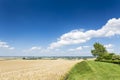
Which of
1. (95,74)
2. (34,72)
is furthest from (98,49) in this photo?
(95,74)

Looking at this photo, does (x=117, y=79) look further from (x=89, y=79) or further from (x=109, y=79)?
(x=89, y=79)

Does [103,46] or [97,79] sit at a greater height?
[103,46]

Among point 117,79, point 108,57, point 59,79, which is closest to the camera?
point 117,79

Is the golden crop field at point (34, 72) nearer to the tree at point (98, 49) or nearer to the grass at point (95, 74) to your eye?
the grass at point (95, 74)

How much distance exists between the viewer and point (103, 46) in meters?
96.9

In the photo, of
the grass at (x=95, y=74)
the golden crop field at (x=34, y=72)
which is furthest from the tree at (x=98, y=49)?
the grass at (x=95, y=74)

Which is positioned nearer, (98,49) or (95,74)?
(95,74)

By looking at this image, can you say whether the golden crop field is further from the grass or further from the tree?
the tree

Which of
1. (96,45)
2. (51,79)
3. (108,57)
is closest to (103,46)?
(96,45)

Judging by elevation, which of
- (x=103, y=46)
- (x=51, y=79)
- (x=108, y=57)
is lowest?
(x=51, y=79)

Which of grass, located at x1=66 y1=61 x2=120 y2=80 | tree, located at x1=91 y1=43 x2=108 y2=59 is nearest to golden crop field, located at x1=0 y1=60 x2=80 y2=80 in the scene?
grass, located at x1=66 y1=61 x2=120 y2=80

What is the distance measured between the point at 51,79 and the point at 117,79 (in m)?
12.9

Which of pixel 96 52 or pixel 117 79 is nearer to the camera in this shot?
pixel 117 79

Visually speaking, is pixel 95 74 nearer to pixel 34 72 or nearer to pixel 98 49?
pixel 34 72
